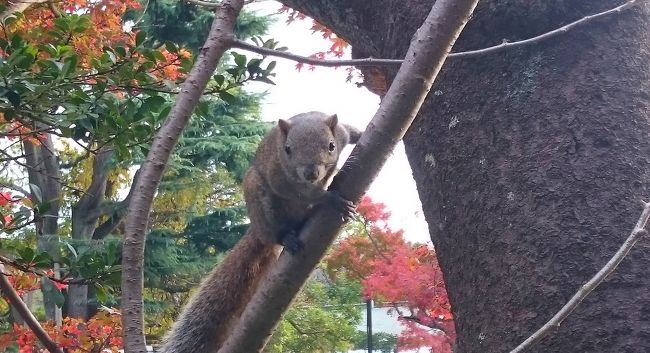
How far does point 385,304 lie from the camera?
6664 mm

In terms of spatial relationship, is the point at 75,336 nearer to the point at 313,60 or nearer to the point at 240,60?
the point at 240,60

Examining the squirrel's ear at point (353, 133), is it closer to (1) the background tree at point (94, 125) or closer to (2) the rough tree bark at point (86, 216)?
(1) the background tree at point (94, 125)

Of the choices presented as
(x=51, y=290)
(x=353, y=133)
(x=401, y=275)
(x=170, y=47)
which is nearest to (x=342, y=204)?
(x=170, y=47)

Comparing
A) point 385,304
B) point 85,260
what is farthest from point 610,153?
point 385,304

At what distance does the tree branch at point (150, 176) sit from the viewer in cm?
118

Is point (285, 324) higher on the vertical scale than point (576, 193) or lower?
higher

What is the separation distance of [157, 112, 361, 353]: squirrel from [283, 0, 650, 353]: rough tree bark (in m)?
0.66

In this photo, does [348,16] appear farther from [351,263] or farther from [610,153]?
[351,263]

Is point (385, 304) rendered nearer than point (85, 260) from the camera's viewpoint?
No

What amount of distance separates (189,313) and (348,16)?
43.9 inches

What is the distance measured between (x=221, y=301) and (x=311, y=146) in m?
0.62

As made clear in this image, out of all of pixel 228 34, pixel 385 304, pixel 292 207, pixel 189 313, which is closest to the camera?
pixel 228 34

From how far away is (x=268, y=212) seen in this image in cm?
273

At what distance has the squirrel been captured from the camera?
2408 millimetres
